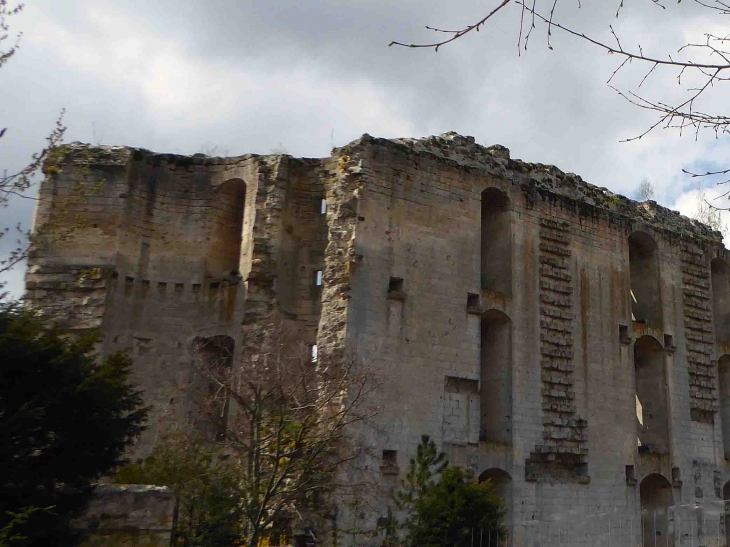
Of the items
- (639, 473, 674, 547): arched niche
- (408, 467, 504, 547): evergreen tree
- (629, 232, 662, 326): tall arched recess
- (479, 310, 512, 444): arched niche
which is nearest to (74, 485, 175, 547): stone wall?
(408, 467, 504, 547): evergreen tree

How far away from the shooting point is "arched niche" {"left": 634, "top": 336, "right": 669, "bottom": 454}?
58.5 feet

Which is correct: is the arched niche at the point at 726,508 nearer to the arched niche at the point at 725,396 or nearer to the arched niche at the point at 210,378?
the arched niche at the point at 725,396

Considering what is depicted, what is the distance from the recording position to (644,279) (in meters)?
19.1

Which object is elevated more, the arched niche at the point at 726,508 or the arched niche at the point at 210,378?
the arched niche at the point at 210,378

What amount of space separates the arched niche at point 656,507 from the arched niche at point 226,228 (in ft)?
32.6

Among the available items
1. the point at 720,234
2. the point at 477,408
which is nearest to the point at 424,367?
the point at 477,408

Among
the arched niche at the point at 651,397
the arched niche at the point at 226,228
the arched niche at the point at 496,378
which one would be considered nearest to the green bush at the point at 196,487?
the arched niche at the point at 226,228

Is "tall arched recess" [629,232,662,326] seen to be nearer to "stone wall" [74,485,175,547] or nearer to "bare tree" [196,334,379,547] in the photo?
"bare tree" [196,334,379,547]

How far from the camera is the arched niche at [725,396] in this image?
64.7 ft

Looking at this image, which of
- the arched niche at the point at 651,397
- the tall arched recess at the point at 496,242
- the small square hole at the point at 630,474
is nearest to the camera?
the tall arched recess at the point at 496,242

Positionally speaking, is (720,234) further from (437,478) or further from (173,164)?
(173,164)

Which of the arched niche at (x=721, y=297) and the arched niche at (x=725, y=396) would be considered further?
the arched niche at (x=721, y=297)

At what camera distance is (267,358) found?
12.0 meters

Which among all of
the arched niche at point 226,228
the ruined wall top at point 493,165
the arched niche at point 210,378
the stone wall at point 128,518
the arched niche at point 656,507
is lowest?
the stone wall at point 128,518
